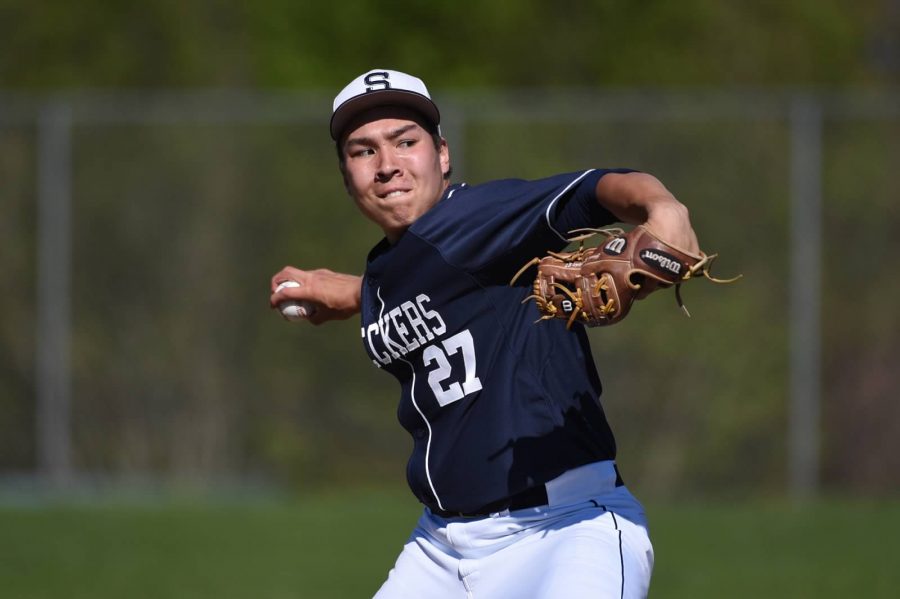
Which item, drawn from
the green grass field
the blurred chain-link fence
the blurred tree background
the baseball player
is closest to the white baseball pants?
the baseball player

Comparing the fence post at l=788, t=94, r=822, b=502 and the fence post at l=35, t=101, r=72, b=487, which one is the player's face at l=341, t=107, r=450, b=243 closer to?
the fence post at l=788, t=94, r=822, b=502

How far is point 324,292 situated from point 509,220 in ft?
4.12

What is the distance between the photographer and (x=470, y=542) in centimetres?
375

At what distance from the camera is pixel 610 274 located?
10.2ft

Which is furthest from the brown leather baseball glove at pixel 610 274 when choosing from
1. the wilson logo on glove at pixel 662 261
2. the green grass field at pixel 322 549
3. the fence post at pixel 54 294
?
the fence post at pixel 54 294

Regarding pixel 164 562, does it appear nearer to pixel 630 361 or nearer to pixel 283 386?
pixel 283 386

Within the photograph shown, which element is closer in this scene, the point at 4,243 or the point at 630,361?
the point at 630,361

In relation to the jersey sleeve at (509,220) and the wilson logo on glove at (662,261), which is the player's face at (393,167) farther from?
the wilson logo on glove at (662,261)

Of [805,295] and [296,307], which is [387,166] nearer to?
[296,307]

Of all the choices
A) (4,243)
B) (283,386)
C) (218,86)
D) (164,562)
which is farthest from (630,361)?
(218,86)

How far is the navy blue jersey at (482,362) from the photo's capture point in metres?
3.68

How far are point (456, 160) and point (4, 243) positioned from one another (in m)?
3.89

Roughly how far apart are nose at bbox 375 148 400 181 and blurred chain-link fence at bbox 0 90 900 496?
23.0 feet

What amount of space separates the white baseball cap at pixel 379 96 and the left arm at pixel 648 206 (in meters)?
0.83
